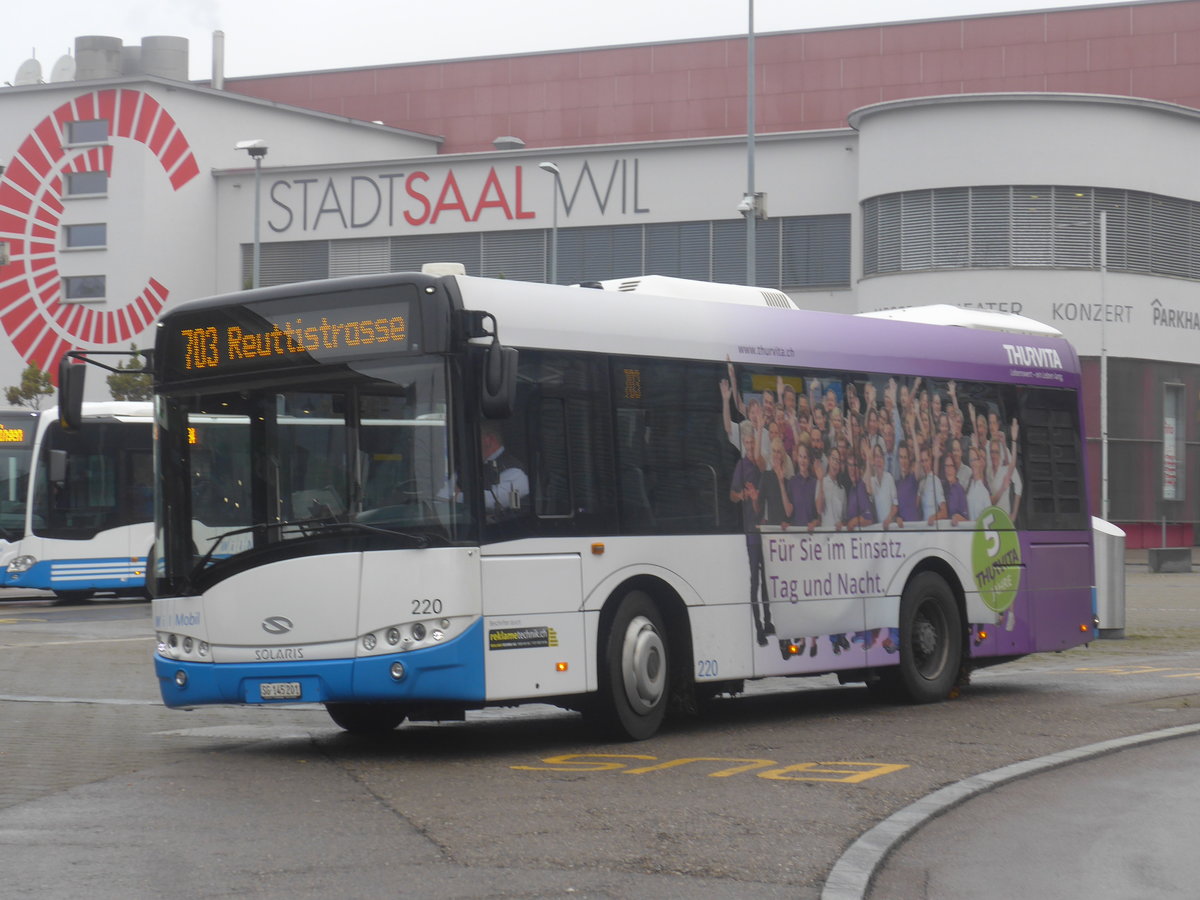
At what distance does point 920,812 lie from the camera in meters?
9.14

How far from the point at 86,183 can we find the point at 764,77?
22.8 m

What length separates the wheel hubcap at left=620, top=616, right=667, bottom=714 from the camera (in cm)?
1191

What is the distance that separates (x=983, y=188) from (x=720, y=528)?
35459 millimetres

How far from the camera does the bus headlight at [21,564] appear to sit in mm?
31109

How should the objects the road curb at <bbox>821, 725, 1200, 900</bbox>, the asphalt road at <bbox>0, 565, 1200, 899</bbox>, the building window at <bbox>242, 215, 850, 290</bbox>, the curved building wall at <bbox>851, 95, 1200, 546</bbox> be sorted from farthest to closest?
the building window at <bbox>242, 215, 850, 290</bbox>
the curved building wall at <bbox>851, 95, 1200, 546</bbox>
the asphalt road at <bbox>0, 565, 1200, 899</bbox>
the road curb at <bbox>821, 725, 1200, 900</bbox>

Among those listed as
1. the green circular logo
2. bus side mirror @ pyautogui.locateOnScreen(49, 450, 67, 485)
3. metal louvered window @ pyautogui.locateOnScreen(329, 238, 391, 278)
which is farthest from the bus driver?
metal louvered window @ pyautogui.locateOnScreen(329, 238, 391, 278)

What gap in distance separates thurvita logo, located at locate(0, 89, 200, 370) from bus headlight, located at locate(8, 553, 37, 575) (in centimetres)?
2824

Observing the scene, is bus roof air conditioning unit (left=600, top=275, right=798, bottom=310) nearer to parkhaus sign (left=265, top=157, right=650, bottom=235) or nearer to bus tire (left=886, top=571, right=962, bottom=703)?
bus tire (left=886, top=571, right=962, bottom=703)

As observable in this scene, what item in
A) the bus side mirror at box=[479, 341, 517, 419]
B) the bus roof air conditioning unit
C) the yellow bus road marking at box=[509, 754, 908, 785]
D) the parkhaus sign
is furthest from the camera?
the parkhaus sign

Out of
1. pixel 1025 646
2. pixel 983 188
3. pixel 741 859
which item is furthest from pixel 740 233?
pixel 741 859

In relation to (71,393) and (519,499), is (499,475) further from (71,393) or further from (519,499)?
(71,393)

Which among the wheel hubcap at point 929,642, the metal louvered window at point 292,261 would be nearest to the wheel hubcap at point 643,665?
the wheel hubcap at point 929,642

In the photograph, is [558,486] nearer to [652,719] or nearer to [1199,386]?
[652,719]

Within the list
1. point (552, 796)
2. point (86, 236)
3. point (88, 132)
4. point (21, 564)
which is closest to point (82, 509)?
point (21, 564)
